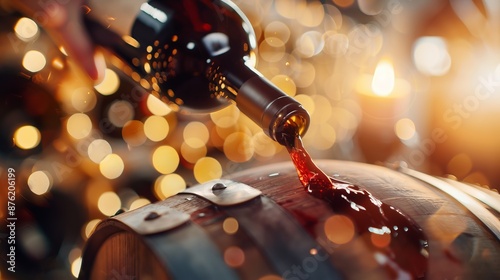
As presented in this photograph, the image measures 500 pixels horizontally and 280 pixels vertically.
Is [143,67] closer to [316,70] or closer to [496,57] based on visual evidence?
[496,57]

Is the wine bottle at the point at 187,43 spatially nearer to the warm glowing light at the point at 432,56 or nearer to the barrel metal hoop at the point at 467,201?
the barrel metal hoop at the point at 467,201

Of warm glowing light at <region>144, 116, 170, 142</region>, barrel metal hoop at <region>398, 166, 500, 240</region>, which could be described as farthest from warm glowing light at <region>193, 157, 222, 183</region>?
barrel metal hoop at <region>398, 166, 500, 240</region>

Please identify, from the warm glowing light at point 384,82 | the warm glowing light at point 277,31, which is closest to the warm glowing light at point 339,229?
the warm glowing light at point 384,82

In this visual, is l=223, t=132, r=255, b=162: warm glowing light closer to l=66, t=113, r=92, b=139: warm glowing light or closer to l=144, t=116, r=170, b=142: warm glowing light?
l=144, t=116, r=170, b=142: warm glowing light

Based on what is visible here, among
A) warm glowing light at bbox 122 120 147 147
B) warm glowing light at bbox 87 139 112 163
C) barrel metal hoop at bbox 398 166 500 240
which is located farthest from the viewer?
warm glowing light at bbox 122 120 147 147

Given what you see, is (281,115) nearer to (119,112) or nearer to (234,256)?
(234,256)

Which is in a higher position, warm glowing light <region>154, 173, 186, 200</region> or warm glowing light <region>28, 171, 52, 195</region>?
warm glowing light <region>28, 171, 52, 195</region>

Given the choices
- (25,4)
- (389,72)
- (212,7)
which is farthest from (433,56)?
(25,4)
